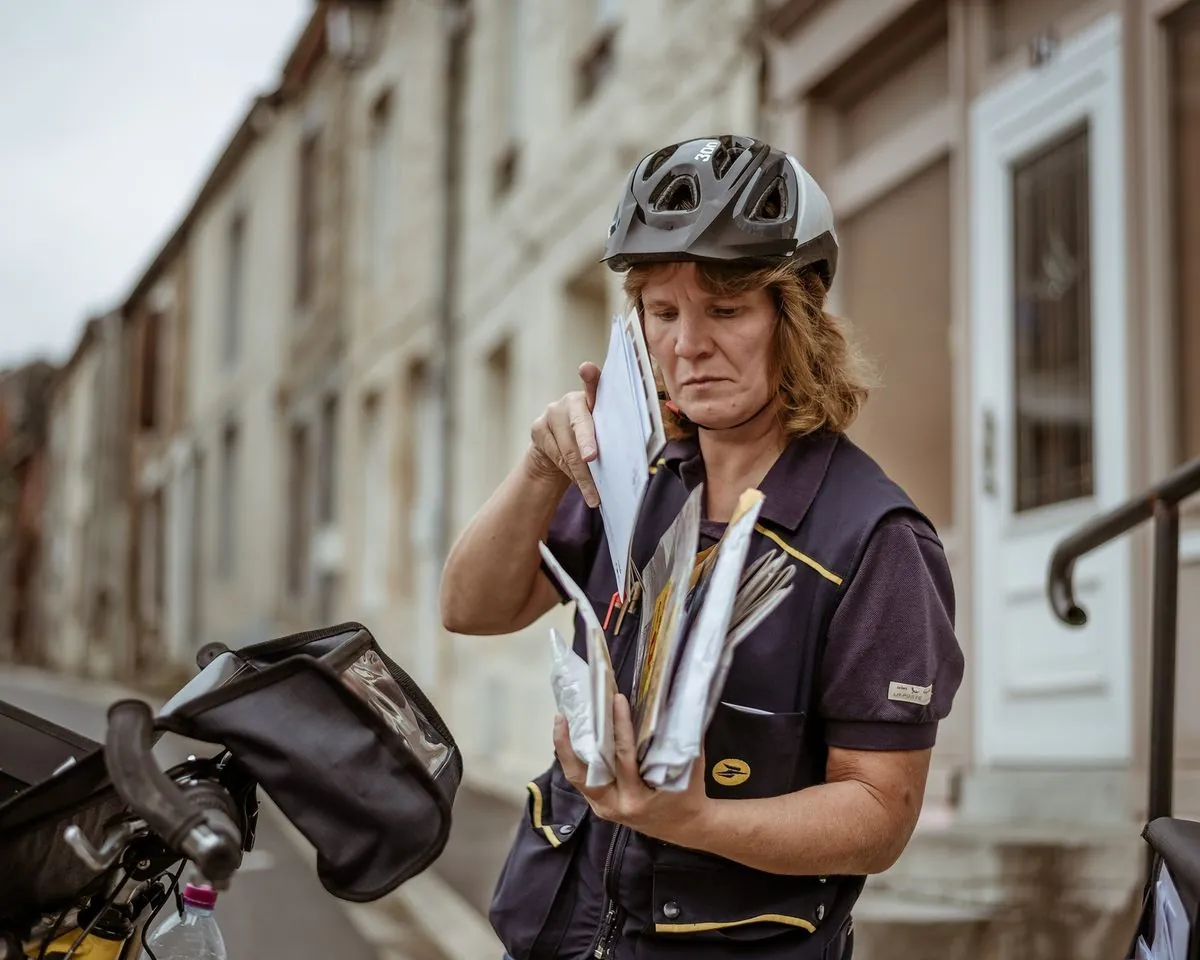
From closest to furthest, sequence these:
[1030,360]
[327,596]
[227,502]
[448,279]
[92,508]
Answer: [1030,360], [448,279], [327,596], [227,502], [92,508]

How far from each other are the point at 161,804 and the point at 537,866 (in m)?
0.74

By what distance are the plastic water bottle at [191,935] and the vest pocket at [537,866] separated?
37cm

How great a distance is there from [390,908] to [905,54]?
4.51 metres

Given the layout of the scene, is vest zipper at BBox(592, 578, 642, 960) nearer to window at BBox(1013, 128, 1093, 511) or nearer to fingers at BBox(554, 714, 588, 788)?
fingers at BBox(554, 714, 588, 788)

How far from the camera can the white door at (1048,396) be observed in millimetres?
5789

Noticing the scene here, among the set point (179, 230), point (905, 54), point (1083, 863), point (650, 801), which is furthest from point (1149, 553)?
point (179, 230)

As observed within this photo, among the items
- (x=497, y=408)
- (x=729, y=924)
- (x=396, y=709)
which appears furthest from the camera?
(x=497, y=408)

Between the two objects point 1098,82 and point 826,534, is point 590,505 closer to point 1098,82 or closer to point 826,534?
point 826,534

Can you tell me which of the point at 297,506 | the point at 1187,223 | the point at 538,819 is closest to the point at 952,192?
the point at 1187,223

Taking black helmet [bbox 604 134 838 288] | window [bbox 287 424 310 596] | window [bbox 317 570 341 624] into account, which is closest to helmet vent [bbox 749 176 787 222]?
black helmet [bbox 604 134 838 288]

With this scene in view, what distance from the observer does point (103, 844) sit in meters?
1.59

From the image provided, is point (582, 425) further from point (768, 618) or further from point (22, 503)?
point (22, 503)

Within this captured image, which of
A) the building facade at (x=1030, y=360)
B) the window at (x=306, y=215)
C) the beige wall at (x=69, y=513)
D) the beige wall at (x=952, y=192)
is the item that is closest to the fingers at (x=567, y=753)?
the building facade at (x=1030, y=360)

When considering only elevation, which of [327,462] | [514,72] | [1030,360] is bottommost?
[1030,360]
